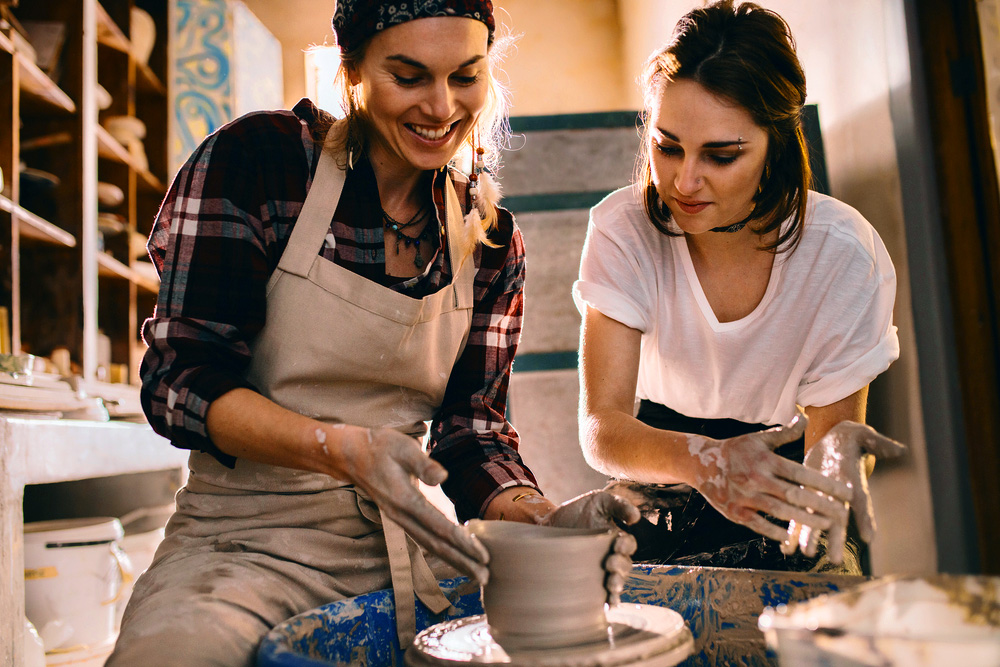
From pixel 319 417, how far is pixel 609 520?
432 millimetres

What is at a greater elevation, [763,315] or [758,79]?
[758,79]

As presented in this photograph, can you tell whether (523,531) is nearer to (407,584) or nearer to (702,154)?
(407,584)

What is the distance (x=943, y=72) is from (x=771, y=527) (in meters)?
1.37

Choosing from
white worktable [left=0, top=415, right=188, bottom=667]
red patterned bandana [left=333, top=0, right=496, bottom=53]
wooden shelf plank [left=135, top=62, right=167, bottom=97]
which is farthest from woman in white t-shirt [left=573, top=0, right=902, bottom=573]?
wooden shelf plank [left=135, top=62, right=167, bottom=97]

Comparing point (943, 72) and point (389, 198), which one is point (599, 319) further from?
point (943, 72)

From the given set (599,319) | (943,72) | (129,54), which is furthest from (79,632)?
(129,54)

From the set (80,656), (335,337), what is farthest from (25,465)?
(335,337)

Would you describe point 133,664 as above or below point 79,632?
above

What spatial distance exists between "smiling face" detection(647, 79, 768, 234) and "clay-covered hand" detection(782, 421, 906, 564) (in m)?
0.52

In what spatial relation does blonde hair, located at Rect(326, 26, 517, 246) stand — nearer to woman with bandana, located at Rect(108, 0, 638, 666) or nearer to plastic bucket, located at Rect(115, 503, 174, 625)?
woman with bandana, located at Rect(108, 0, 638, 666)

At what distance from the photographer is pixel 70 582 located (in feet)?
6.01

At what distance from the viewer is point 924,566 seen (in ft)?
6.15

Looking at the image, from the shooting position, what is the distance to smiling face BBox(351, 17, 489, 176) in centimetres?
114

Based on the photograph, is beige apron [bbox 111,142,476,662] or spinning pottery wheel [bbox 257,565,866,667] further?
beige apron [bbox 111,142,476,662]
